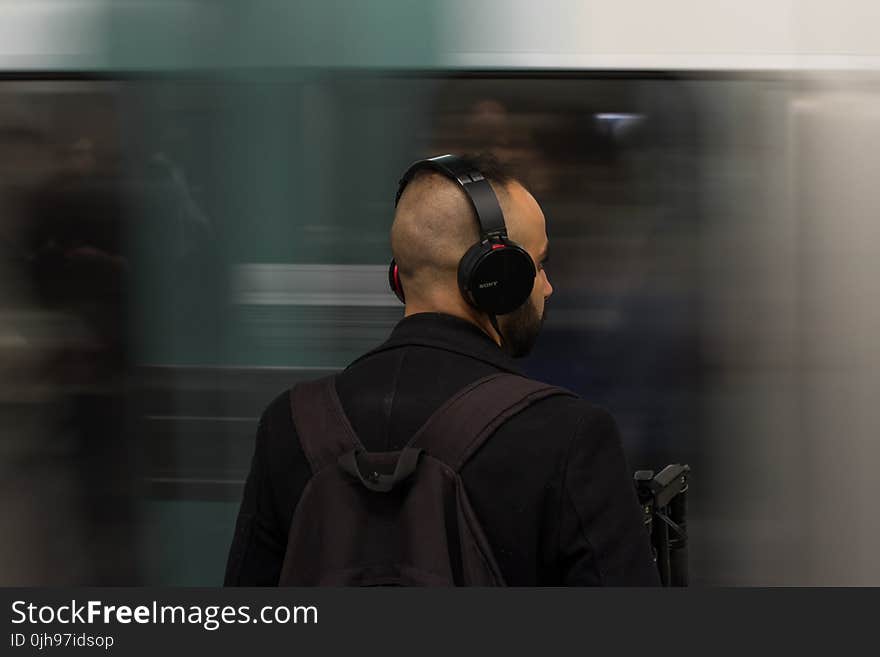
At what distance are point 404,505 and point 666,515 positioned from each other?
2.14ft

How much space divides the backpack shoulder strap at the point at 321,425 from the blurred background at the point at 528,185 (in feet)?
4.02

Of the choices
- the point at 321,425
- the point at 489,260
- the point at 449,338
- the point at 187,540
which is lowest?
the point at 187,540

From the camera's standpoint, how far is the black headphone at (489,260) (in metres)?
1.75

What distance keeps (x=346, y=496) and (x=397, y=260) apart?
40 cm

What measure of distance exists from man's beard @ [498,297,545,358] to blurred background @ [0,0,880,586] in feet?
3.49

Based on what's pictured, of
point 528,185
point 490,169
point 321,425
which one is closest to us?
point 321,425

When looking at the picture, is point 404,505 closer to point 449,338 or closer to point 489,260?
point 449,338

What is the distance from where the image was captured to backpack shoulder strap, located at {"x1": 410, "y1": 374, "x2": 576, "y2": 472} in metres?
1.65

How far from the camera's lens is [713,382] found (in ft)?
9.77

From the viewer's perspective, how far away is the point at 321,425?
1742mm

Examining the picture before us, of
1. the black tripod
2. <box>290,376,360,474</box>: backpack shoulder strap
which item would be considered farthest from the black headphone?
the black tripod

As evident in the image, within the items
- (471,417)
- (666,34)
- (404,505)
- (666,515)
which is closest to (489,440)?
(471,417)

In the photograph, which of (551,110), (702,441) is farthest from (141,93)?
(702,441)

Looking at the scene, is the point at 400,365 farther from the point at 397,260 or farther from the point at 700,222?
the point at 700,222
